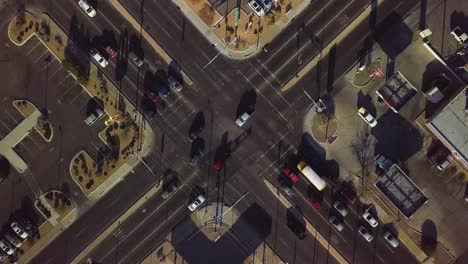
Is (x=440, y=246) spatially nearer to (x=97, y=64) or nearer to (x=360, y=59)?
(x=360, y=59)

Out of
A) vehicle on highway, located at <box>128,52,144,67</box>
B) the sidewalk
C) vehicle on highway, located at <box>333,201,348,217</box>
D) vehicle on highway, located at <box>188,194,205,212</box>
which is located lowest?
vehicle on highway, located at <box>333,201,348,217</box>

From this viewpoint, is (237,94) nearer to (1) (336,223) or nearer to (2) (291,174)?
(2) (291,174)

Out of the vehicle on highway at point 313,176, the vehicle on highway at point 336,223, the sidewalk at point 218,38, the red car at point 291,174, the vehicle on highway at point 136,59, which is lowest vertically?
the vehicle on highway at point 336,223

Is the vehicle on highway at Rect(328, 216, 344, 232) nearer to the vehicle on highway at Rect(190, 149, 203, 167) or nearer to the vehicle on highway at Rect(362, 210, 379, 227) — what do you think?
the vehicle on highway at Rect(362, 210, 379, 227)

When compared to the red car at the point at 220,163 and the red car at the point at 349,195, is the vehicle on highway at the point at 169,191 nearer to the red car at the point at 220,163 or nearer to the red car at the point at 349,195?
→ the red car at the point at 220,163

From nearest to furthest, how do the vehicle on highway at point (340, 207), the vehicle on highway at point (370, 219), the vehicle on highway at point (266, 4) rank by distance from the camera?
the vehicle on highway at point (266, 4) → the vehicle on highway at point (370, 219) → the vehicle on highway at point (340, 207)

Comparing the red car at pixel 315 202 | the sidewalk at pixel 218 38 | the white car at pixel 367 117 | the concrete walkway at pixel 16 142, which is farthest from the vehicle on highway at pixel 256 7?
the concrete walkway at pixel 16 142

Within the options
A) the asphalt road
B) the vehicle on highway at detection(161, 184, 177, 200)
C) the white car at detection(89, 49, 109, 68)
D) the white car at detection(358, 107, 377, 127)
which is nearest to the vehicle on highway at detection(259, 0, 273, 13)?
the asphalt road
